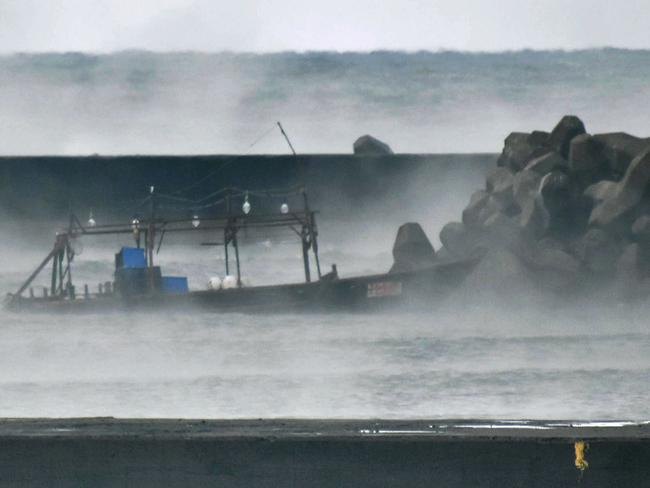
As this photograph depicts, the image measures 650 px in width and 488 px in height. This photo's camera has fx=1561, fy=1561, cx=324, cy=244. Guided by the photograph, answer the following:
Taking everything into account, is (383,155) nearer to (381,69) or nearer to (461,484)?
(381,69)

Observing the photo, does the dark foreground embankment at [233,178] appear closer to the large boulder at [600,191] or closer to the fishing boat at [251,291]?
the fishing boat at [251,291]

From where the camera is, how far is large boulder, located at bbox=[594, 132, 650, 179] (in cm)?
2362

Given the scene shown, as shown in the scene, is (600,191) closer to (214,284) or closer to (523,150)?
(523,150)

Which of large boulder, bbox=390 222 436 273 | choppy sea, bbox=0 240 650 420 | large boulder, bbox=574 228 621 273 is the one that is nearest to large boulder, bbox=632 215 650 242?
large boulder, bbox=574 228 621 273

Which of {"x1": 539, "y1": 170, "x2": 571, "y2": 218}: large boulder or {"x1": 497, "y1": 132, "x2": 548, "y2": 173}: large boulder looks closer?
{"x1": 539, "y1": 170, "x2": 571, "y2": 218}: large boulder

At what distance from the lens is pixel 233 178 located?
27.4 metres

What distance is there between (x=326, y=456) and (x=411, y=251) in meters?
19.1

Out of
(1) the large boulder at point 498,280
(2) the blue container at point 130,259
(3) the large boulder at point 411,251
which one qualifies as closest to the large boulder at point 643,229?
(1) the large boulder at point 498,280

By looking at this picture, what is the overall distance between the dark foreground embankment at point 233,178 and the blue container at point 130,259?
4.02 m

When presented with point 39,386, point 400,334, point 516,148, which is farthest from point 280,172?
point 39,386

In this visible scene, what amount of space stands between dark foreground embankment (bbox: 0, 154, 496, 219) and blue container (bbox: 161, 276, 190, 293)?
435 cm

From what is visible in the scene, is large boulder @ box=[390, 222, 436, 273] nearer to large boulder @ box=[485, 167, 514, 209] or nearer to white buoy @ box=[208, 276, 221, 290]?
large boulder @ box=[485, 167, 514, 209]

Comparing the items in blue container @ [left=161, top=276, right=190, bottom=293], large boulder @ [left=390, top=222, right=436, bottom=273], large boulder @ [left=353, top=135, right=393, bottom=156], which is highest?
large boulder @ [left=353, top=135, right=393, bottom=156]

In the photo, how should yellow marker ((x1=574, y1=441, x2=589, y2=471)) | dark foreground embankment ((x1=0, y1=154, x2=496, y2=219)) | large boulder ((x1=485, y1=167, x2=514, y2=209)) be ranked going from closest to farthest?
yellow marker ((x1=574, y1=441, x2=589, y2=471))
large boulder ((x1=485, y1=167, x2=514, y2=209))
dark foreground embankment ((x1=0, y1=154, x2=496, y2=219))
